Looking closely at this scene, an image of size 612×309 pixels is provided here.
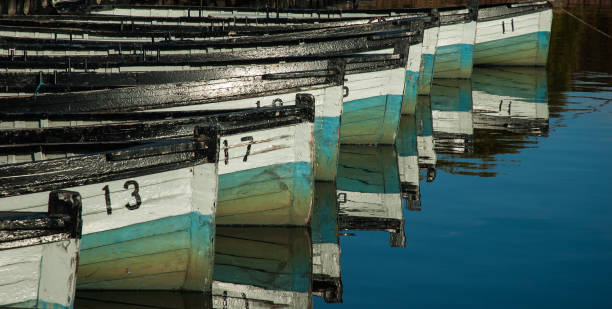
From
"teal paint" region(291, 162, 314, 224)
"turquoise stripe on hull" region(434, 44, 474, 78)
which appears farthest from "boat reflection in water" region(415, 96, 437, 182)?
"teal paint" region(291, 162, 314, 224)

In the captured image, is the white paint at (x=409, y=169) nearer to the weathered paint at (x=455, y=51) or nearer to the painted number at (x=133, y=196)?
the painted number at (x=133, y=196)

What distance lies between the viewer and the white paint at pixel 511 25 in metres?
24.9

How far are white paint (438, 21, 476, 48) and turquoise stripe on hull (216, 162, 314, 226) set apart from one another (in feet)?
42.7

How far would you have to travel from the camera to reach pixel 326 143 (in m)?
11.9

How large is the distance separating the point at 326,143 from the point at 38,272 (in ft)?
20.7

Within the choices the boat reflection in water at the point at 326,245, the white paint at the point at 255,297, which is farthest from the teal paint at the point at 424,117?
the white paint at the point at 255,297

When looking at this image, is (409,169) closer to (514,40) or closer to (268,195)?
(268,195)

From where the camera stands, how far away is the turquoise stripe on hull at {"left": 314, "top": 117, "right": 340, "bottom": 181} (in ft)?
38.5

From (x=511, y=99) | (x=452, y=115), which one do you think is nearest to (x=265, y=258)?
(x=452, y=115)

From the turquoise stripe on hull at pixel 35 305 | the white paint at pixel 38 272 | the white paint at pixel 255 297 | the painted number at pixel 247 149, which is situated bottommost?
the white paint at pixel 255 297

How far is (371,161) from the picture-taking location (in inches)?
556

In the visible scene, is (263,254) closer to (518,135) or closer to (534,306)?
(534,306)

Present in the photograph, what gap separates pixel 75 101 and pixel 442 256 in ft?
14.1

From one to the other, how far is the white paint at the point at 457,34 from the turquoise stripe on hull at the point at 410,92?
193 inches
